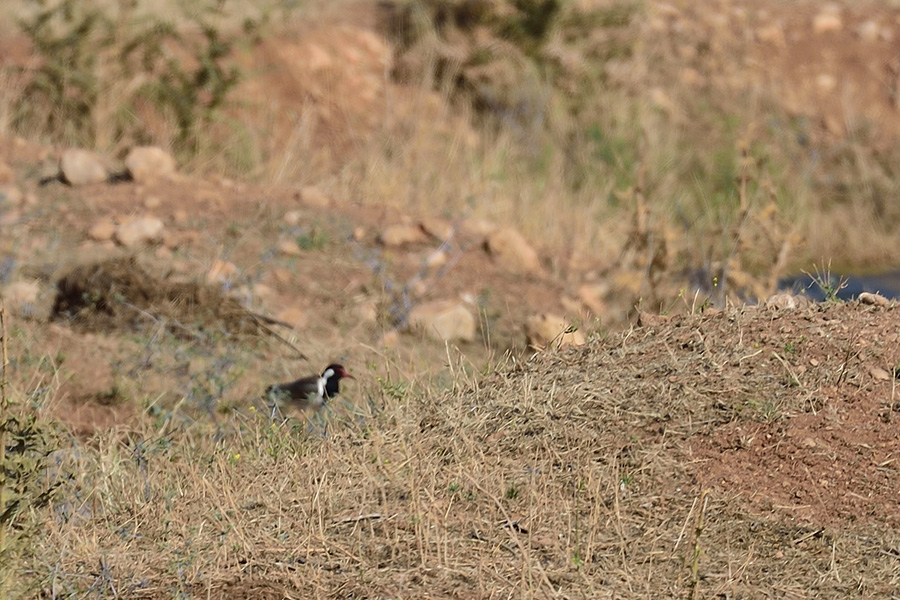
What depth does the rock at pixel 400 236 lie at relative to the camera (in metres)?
6.67

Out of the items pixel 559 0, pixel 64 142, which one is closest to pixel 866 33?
pixel 559 0

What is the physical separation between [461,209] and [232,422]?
327 cm

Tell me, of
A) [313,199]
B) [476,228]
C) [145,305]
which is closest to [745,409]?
[145,305]

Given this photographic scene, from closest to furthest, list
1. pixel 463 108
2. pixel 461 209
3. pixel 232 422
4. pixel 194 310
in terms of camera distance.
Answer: pixel 232 422, pixel 194 310, pixel 461 209, pixel 463 108

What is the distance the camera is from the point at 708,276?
6.09 m

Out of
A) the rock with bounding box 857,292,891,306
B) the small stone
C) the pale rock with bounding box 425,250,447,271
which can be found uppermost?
the rock with bounding box 857,292,891,306

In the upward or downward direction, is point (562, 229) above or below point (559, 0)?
below

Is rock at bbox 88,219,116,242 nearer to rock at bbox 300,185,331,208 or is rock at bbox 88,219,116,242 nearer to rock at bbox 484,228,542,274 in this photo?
rock at bbox 300,185,331,208

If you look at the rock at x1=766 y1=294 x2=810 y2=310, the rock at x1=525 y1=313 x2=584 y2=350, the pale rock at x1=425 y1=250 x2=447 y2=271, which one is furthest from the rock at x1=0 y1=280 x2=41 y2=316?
the rock at x1=766 y1=294 x2=810 y2=310

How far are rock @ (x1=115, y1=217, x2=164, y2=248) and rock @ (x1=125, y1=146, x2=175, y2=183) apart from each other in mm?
639

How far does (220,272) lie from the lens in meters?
6.02

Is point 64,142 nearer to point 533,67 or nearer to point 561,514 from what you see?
point 533,67

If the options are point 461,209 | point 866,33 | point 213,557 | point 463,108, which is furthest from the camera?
point 866,33

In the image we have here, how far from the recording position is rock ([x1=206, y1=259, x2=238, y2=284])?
594 centimetres
